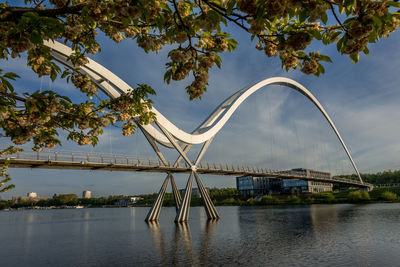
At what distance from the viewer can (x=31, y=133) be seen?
19.6ft

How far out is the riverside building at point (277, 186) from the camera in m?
104

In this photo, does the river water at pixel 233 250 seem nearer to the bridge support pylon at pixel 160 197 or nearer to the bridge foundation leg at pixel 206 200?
the bridge foundation leg at pixel 206 200

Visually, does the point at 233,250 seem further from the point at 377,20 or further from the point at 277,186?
the point at 277,186

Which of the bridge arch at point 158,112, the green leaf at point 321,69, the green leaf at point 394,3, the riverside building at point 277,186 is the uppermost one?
the bridge arch at point 158,112

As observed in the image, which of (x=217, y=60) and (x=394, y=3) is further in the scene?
(x=217, y=60)

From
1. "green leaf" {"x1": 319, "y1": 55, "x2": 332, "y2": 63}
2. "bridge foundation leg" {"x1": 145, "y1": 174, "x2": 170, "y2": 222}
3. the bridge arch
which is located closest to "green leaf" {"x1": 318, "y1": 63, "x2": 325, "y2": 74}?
"green leaf" {"x1": 319, "y1": 55, "x2": 332, "y2": 63}

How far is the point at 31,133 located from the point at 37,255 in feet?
61.4

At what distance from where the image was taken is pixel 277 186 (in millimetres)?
110875

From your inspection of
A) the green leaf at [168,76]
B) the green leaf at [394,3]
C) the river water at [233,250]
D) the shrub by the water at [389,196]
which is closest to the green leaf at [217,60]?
the green leaf at [168,76]

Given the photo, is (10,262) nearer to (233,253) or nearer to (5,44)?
(233,253)

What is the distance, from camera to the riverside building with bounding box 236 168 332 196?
341 ft

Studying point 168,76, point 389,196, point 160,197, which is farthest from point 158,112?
point 389,196

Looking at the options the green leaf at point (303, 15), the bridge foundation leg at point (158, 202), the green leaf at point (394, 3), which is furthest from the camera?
the bridge foundation leg at point (158, 202)

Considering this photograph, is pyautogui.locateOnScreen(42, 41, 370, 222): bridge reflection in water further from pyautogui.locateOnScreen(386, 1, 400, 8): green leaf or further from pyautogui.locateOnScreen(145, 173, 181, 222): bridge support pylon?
pyautogui.locateOnScreen(386, 1, 400, 8): green leaf
